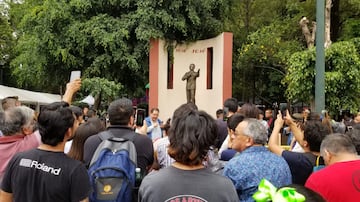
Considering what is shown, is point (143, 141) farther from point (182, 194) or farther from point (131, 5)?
point (131, 5)

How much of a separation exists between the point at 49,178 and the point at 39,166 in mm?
106

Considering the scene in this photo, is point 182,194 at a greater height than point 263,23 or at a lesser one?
lesser

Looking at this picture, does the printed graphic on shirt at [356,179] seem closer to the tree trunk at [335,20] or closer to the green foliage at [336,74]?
the green foliage at [336,74]

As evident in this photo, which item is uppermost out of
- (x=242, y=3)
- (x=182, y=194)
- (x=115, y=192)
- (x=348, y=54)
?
(x=242, y=3)

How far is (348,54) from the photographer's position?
13.7m

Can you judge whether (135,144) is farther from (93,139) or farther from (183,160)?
(183,160)

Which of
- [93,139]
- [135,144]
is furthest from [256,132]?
[93,139]

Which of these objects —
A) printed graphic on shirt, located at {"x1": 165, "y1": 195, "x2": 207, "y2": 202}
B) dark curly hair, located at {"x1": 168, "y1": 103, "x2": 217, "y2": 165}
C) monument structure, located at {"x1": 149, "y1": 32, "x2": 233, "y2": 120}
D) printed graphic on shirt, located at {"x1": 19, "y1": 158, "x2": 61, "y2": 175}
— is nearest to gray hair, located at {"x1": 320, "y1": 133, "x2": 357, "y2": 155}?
dark curly hair, located at {"x1": 168, "y1": 103, "x2": 217, "y2": 165}

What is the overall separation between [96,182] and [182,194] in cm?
114

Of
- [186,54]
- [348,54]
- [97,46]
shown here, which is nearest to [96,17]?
[97,46]

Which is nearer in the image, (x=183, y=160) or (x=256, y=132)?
(x=183, y=160)

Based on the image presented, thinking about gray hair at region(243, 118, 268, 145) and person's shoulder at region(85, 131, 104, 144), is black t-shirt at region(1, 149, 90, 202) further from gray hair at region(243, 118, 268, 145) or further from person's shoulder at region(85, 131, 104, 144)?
gray hair at region(243, 118, 268, 145)

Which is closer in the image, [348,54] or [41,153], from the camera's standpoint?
[41,153]

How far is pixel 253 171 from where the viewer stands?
3.28 meters
